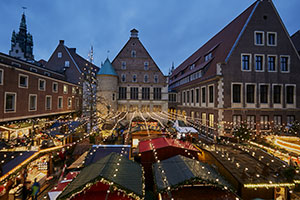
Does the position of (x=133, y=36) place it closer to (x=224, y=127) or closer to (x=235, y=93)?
(x=235, y=93)

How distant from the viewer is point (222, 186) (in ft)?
15.2

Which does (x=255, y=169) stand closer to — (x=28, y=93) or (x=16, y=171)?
(x=16, y=171)

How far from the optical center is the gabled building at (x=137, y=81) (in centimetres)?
2883

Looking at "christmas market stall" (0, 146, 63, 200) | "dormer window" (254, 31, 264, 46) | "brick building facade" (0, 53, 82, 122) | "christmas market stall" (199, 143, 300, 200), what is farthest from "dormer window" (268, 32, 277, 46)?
"brick building facade" (0, 53, 82, 122)

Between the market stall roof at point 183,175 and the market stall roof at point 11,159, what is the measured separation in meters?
7.35

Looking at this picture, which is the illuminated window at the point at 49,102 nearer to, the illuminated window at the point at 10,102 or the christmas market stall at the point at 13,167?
the illuminated window at the point at 10,102

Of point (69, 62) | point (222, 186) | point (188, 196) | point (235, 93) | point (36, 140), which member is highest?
point (69, 62)

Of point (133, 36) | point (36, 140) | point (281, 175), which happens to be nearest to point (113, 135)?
point (36, 140)

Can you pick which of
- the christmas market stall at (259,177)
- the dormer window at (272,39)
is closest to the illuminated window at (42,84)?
the christmas market stall at (259,177)

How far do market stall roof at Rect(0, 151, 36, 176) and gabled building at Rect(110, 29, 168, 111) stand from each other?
20300 mm

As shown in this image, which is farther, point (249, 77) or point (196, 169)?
point (249, 77)

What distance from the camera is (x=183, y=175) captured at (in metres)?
5.03

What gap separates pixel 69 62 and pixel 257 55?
115 feet

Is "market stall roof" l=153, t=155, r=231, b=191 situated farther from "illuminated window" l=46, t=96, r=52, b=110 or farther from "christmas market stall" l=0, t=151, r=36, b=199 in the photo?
"illuminated window" l=46, t=96, r=52, b=110
